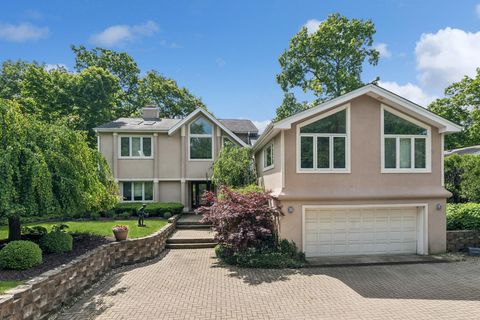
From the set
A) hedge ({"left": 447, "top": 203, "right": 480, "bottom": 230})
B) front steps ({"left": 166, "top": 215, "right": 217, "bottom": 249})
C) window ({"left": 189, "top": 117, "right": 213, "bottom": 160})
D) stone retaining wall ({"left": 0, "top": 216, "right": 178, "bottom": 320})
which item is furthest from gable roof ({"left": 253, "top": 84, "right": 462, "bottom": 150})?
window ({"left": 189, "top": 117, "right": 213, "bottom": 160})

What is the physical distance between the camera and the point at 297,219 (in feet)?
38.3

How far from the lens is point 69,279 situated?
7777mm

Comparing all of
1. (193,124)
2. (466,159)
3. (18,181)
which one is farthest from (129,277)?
(466,159)

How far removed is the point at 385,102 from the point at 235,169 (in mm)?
8974

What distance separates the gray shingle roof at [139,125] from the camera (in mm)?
20531

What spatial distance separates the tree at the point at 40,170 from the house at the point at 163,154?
1012 centimetres

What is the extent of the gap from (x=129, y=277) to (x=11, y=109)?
642 cm

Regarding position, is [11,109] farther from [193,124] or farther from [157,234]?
[193,124]

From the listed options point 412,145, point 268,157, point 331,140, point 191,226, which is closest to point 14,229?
point 191,226

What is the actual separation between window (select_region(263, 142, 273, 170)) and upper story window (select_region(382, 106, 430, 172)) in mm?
4833

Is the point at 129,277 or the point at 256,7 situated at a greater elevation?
the point at 256,7

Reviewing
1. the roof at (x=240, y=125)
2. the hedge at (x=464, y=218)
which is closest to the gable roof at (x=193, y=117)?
the roof at (x=240, y=125)

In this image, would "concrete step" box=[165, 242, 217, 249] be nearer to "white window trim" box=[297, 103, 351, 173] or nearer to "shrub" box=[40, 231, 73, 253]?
"shrub" box=[40, 231, 73, 253]

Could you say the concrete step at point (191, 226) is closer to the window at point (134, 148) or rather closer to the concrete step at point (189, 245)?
the concrete step at point (189, 245)
